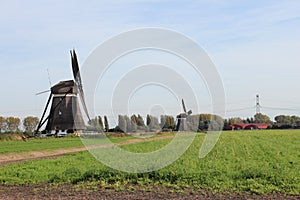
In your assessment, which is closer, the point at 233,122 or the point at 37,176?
the point at 37,176

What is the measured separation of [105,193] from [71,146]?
105ft

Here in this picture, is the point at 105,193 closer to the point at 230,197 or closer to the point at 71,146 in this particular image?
the point at 230,197

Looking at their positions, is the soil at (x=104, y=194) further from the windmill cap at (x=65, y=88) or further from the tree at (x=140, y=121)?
the windmill cap at (x=65, y=88)

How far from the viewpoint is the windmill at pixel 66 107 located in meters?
69.1

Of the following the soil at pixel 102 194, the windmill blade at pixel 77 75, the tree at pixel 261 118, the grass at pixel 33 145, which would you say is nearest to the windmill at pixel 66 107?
the windmill blade at pixel 77 75

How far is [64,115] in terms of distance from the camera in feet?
228

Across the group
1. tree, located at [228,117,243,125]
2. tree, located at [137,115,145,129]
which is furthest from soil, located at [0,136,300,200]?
tree, located at [228,117,243,125]

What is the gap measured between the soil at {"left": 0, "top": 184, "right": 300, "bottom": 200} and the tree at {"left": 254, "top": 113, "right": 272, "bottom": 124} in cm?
14542

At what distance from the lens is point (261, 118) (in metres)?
163

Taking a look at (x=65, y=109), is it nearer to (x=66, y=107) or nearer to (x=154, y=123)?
(x=66, y=107)

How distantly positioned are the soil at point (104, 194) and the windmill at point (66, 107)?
52041mm

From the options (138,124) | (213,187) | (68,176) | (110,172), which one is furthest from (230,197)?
(138,124)

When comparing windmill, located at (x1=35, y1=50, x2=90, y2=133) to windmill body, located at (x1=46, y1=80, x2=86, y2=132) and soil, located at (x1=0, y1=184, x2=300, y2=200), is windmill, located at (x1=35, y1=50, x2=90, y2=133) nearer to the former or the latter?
windmill body, located at (x1=46, y1=80, x2=86, y2=132)

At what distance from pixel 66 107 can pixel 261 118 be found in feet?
346
